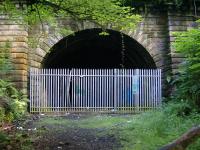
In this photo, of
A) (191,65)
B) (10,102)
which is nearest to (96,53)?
(10,102)

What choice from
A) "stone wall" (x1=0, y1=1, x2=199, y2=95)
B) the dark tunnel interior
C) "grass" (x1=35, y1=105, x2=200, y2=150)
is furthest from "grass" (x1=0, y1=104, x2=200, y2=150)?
the dark tunnel interior

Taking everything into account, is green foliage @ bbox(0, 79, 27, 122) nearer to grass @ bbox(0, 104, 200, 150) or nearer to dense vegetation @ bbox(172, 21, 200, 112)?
grass @ bbox(0, 104, 200, 150)

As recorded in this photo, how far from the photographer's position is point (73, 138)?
10.4 m

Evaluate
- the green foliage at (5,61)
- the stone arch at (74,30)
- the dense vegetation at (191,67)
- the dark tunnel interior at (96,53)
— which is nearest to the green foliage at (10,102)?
the green foliage at (5,61)

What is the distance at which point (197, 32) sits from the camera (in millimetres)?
13312

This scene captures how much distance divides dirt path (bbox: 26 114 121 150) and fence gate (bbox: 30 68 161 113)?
487cm

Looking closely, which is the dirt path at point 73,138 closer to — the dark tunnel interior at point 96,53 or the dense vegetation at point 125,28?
→ the dense vegetation at point 125,28

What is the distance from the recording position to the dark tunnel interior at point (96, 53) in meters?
19.5

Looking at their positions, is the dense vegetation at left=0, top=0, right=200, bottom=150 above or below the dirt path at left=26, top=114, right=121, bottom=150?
above

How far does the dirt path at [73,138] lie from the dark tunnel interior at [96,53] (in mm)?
6943

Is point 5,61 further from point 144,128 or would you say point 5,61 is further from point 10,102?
point 144,128

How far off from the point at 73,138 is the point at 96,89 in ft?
26.3

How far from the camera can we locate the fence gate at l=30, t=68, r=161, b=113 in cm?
1808

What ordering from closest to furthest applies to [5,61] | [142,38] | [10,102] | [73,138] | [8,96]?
1. [73,138]
2. [10,102]
3. [5,61]
4. [8,96]
5. [142,38]
